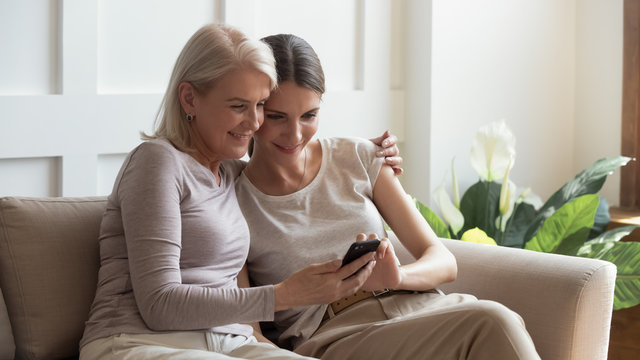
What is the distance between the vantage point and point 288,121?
5.92 ft

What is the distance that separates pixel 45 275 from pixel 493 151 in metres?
1.71

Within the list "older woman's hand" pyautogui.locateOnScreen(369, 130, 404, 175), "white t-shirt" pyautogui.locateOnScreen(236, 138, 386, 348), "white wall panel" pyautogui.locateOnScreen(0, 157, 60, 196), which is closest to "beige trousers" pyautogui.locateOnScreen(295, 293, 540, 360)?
"white t-shirt" pyautogui.locateOnScreen(236, 138, 386, 348)

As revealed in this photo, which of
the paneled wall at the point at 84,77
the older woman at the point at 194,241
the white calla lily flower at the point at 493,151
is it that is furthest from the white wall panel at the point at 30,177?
the white calla lily flower at the point at 493,151

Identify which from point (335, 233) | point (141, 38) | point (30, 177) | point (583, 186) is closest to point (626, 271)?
point (583, 186)

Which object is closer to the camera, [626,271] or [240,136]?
[240,136]

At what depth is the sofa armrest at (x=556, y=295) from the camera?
5.78 ft

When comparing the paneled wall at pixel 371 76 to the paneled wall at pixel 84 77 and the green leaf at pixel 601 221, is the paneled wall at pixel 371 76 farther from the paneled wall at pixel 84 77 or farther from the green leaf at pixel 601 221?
the green leaf at pixel 601 221

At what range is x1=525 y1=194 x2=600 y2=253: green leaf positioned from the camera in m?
A: 2.46

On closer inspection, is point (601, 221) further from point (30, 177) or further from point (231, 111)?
point (30, 177)

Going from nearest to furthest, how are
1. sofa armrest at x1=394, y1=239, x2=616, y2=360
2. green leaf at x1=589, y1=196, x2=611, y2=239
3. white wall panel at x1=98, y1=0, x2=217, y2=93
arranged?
1. sofa armrest at x1=394, y1=239, x2=616, y2=360
2. white wall panel at x1=98, y1=0, x2=217, y2=93
3. green leaf at x1=589, y1=196, x2=611, y2=239

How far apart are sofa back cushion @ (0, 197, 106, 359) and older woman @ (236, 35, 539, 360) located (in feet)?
1.28

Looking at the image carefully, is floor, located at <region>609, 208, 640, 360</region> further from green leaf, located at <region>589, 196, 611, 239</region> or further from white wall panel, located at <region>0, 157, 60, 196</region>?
white wall panel, located at <region>0, 157, 60, 196</region>

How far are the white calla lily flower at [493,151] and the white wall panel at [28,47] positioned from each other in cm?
150

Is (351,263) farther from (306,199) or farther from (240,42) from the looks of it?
(240,42)
